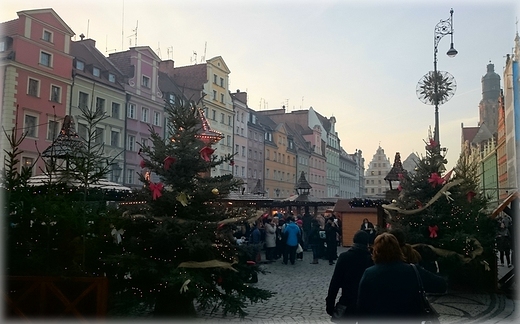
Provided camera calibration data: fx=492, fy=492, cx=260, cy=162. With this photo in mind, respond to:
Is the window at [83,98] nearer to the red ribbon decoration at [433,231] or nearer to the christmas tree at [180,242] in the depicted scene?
the christmas tree at [180,242]

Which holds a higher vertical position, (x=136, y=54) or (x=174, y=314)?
(x=136, y=54)

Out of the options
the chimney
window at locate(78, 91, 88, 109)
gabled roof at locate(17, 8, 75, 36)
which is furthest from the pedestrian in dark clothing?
the chimney

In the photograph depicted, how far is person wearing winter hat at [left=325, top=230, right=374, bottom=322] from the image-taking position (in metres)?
5.30

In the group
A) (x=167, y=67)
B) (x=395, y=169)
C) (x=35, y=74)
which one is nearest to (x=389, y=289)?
(x=395, y=169)

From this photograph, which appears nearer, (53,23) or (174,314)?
(174,314)

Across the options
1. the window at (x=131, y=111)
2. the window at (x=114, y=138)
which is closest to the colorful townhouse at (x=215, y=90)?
the window at (x=131, y=111)

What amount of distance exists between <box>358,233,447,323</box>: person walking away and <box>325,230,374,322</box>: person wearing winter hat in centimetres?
102

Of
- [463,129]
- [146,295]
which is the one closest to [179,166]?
[146,295]

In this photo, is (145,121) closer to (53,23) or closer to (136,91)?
(136,91)

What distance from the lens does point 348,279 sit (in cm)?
542

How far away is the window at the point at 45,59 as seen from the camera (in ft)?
104

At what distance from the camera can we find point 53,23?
32469 mm

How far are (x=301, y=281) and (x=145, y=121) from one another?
30.8 meters

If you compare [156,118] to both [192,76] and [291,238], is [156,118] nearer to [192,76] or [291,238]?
[192,76]
